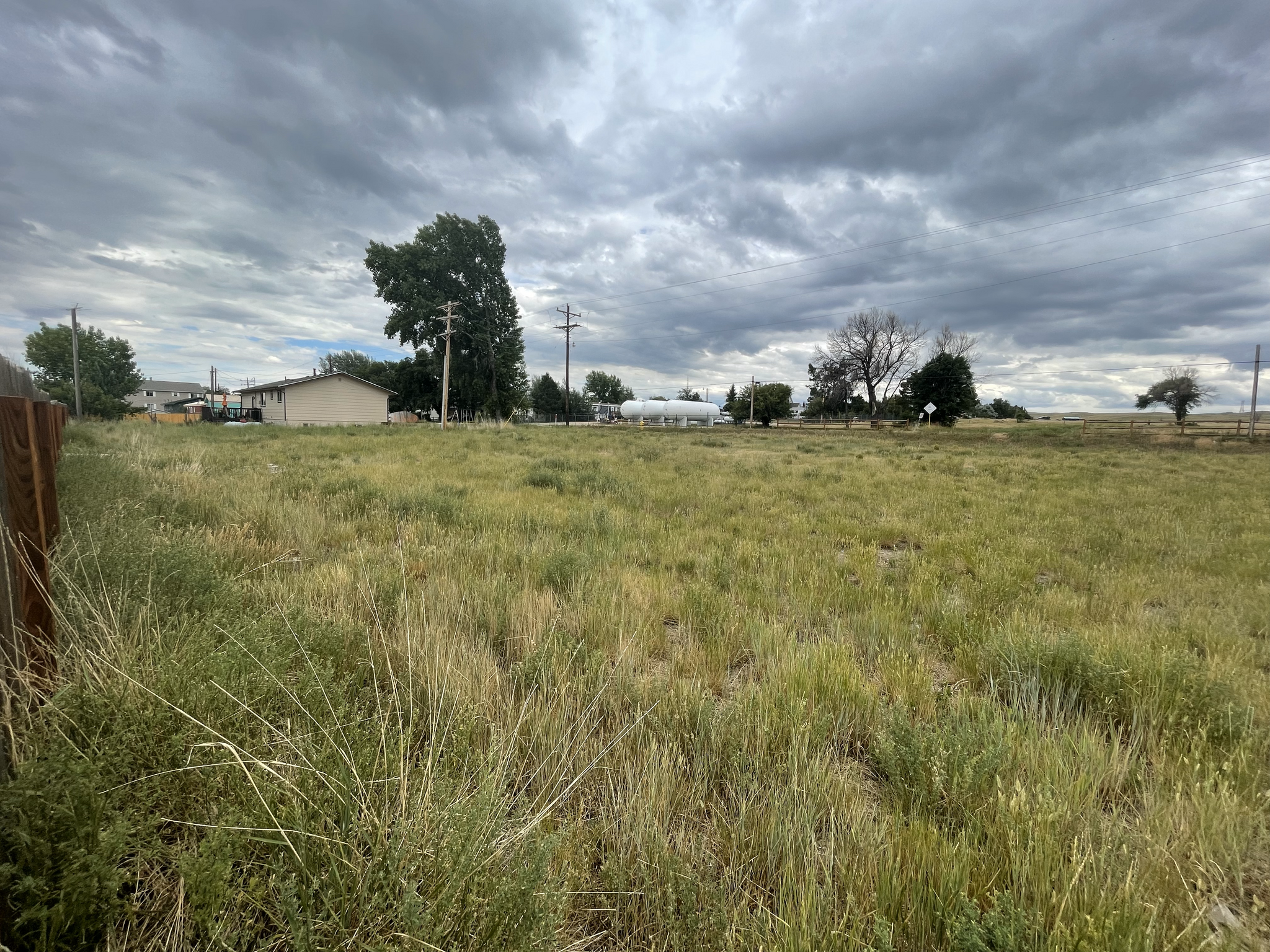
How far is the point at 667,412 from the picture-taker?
90312mm

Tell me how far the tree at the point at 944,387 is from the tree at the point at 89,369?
100m

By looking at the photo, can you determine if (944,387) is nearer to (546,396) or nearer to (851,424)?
(851,424)

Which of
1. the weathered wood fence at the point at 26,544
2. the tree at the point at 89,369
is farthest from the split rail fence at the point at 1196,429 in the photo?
the tree at the point at 89,369

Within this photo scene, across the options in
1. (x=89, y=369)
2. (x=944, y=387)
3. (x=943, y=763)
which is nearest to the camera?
(x=943, y=763)

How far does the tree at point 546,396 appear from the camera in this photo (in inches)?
4326

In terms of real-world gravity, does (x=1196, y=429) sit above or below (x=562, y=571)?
above

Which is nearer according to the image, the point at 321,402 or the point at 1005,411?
the point at 321,402

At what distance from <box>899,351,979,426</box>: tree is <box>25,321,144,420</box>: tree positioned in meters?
100

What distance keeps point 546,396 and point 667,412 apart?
33927mm

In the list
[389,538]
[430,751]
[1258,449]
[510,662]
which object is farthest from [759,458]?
[1258,449]

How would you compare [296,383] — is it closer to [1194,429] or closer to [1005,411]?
[1194,429]

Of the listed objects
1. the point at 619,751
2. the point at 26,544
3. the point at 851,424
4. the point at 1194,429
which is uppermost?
the point at 851,424

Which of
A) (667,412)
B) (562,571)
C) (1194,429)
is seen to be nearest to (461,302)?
(667,412)

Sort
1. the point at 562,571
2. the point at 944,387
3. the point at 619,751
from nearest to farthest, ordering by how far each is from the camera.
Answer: the point at 619,751
the point at 562,571
the point at 944,387
